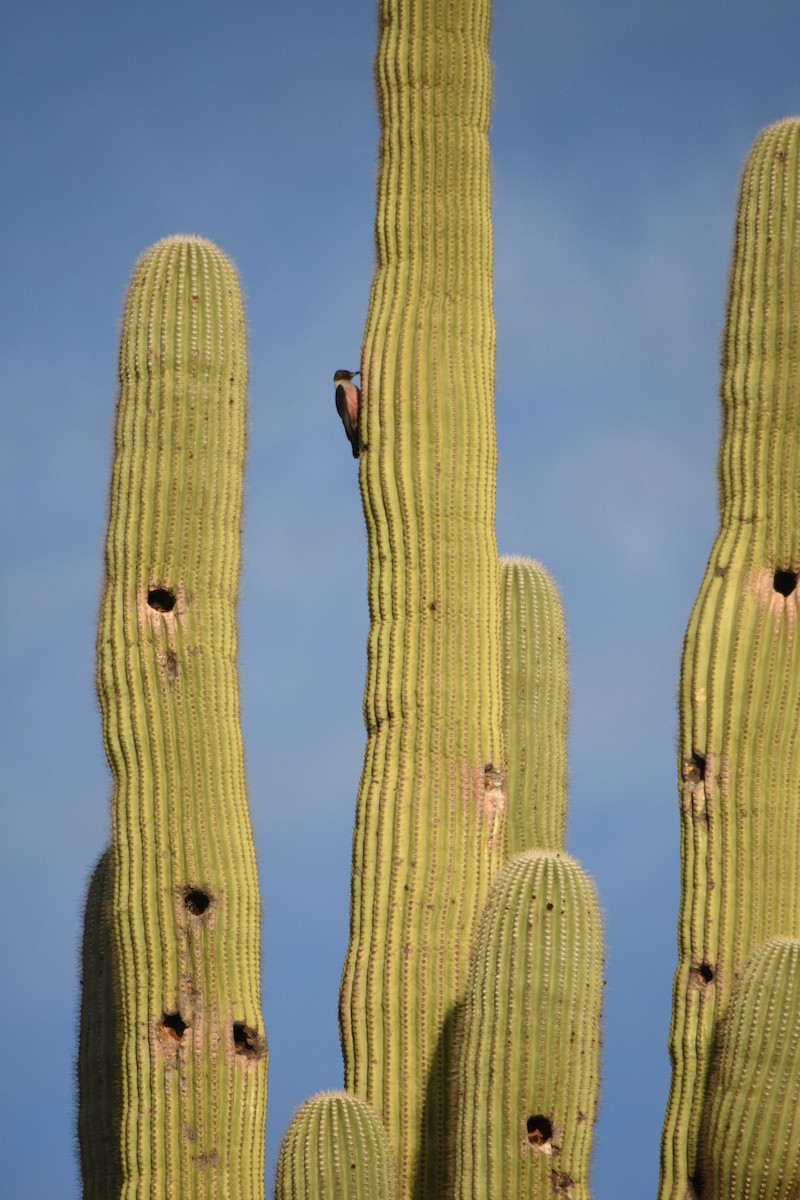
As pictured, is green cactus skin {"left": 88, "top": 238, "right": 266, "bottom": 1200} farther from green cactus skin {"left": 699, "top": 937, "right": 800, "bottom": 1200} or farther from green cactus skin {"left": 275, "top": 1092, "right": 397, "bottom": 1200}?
green cactus skin {"left": 699, "top": 937, "right": 800, "bottom": 1200}

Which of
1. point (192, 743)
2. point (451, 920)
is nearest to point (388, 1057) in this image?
point (451, 920)

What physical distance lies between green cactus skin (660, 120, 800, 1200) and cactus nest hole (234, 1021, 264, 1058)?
1968 millimetres

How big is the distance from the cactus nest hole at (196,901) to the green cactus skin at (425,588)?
819 millimetres

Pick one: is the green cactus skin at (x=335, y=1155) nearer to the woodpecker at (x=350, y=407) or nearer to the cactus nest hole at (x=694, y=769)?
the cactus nest hole at (x=694, y=769)

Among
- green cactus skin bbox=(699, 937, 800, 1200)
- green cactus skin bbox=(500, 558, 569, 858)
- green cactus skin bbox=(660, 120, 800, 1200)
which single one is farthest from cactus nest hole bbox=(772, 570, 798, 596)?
green cactus skin bbox=(699, 937, 800, 1200)

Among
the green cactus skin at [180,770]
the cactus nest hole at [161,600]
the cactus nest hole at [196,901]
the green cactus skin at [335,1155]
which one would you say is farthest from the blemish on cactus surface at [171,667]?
the green cactus skin at [335,1155]

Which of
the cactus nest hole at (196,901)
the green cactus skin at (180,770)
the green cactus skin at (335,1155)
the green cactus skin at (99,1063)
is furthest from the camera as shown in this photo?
the green cactus skin at (99,1063)

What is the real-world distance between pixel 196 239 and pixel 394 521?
1769 mm

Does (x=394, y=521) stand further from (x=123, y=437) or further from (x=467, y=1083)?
(x=467, y=1083)

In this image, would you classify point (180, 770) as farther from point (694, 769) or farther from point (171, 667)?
point (694, 769)

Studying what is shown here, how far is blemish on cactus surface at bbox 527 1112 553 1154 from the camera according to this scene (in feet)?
31.9

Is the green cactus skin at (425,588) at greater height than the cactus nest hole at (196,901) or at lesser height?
greater

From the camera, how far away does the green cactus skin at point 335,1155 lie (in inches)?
376

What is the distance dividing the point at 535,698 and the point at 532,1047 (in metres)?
2.71
